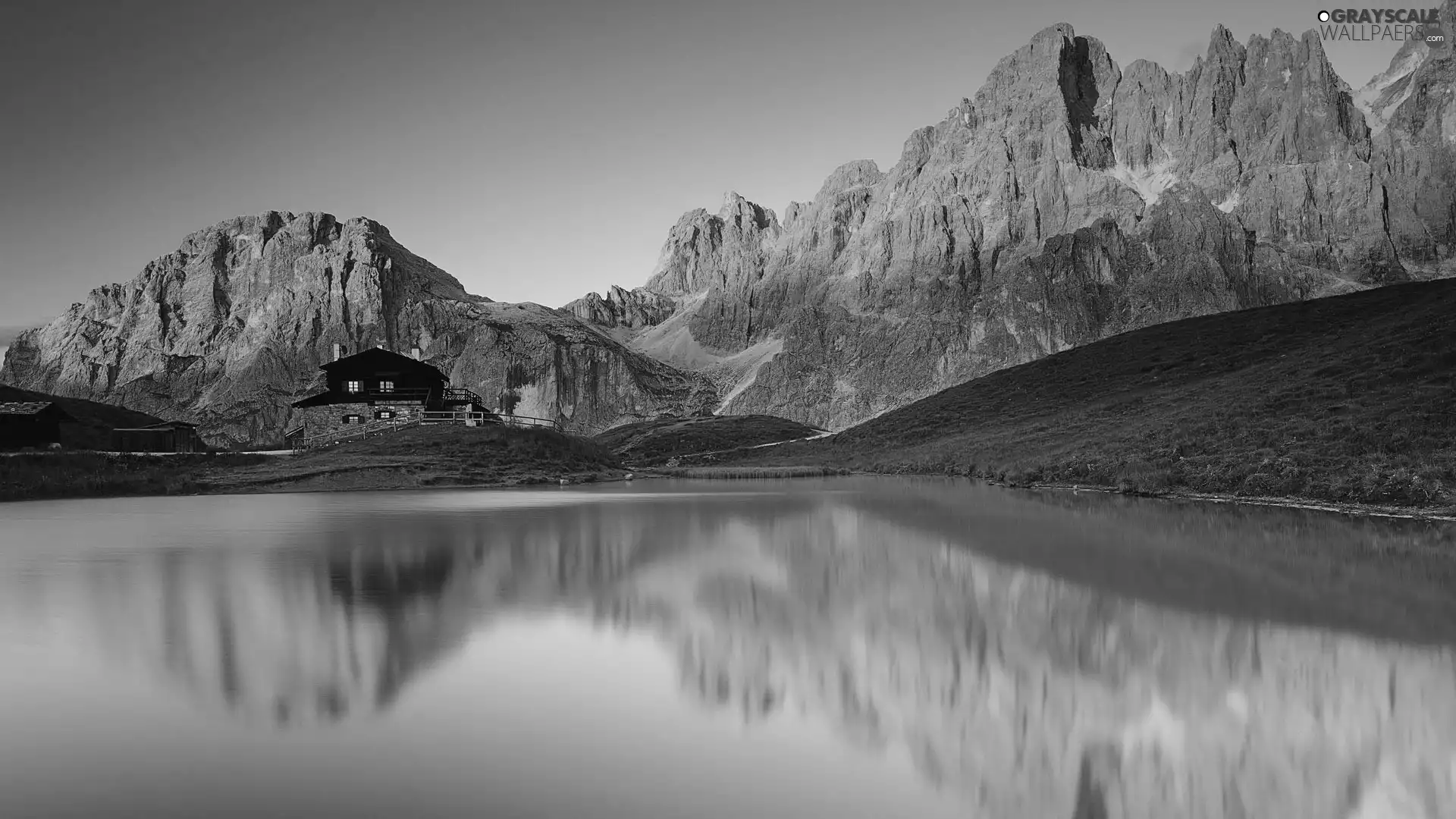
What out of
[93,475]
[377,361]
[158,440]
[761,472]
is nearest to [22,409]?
[158,440]

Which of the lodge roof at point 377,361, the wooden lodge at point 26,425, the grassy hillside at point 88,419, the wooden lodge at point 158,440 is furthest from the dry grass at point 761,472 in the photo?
the grassy hillside at point 88,419

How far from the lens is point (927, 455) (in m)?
88.4

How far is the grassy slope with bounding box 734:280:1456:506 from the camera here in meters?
35.1

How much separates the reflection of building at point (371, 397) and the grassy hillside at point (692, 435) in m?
48.6

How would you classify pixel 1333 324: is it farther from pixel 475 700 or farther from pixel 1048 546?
pixel 475 700

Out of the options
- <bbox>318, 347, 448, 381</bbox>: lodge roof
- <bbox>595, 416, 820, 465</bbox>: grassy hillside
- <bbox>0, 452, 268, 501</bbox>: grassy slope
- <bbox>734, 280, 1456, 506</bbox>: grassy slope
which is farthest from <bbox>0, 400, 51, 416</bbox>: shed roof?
<bbox>734, 280, 1456, 506</bbox>: grassy slope

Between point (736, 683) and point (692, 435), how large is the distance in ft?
491

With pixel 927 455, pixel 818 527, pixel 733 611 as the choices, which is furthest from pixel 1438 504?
pixel 927 455

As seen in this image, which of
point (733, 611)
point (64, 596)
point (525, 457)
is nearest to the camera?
point (733, 611)

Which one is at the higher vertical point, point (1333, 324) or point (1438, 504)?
point (1333, 324)

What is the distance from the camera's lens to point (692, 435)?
525ft

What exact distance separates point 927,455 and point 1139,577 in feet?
235

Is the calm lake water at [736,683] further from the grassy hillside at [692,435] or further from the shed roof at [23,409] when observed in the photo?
the grassy hillside at [692,435]

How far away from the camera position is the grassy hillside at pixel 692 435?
14700 centimetres
